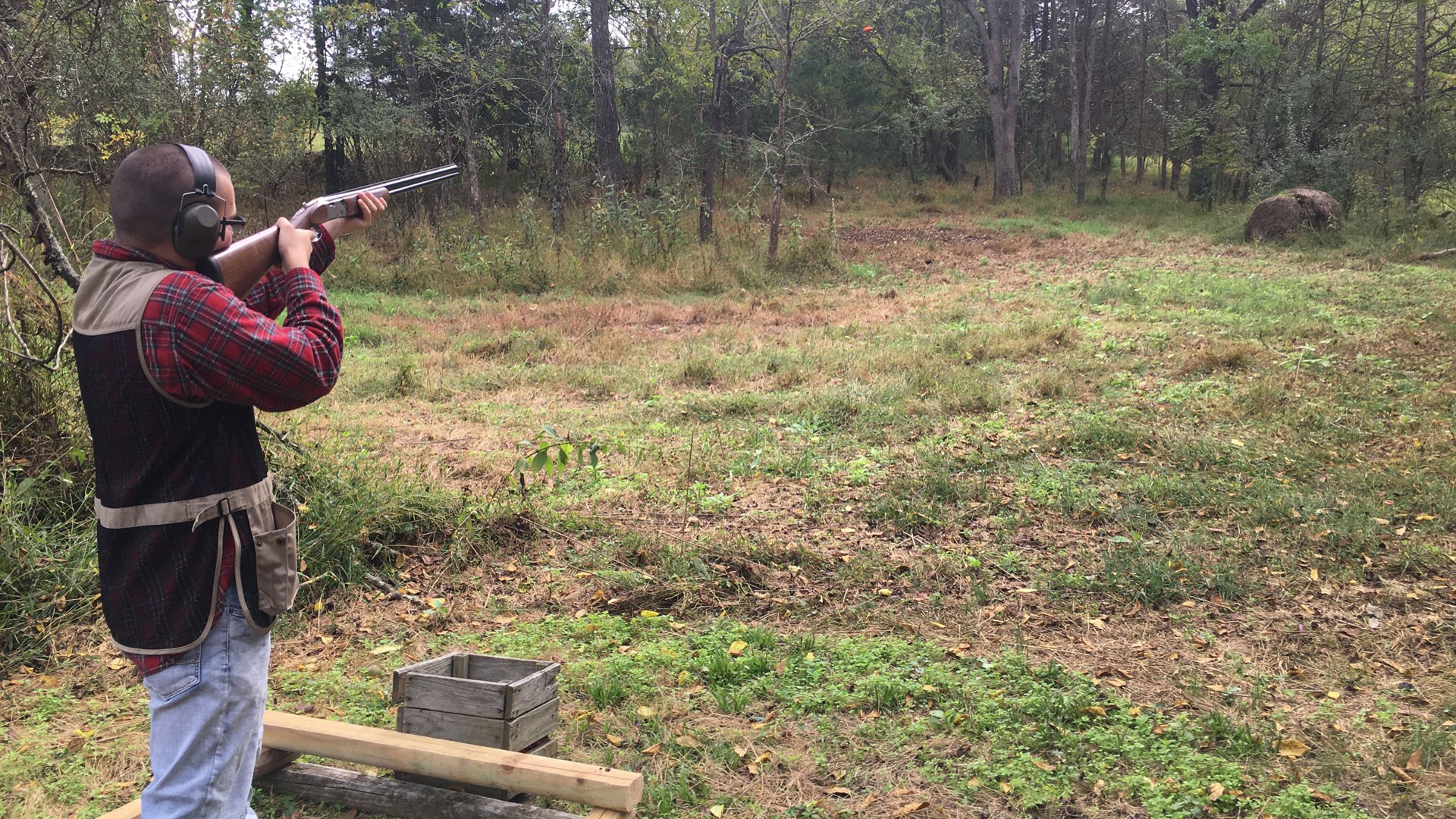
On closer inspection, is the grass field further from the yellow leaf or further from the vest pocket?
the vest pocket

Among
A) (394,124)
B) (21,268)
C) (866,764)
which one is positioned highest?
(394,124)

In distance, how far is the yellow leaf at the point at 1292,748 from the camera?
11.0 ft

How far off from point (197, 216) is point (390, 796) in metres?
2.02

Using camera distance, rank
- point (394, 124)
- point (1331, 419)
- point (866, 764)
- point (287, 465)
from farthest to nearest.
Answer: point (394, 124)
point (1331, 419)
point (287, 465)
point (866, 764)

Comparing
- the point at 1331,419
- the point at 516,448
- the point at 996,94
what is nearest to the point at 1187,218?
the point at 996,94

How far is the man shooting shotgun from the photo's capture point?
197 cm

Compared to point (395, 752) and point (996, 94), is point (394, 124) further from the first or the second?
point (395, 752)

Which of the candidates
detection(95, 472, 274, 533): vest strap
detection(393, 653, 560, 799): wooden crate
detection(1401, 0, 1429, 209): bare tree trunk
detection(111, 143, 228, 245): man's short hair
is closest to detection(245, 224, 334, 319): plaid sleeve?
detection(111, 143, 228, 245): man's short hair

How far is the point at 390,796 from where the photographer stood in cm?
308

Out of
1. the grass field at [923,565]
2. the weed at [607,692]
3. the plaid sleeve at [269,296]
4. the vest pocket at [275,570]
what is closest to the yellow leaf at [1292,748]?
the grass field at [923,565]

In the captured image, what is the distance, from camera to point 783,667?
4078mm

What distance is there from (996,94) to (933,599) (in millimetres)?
24768

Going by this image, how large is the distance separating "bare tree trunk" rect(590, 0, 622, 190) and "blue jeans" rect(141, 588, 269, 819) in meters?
16.0

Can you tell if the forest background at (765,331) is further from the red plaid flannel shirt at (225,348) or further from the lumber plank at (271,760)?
the red plaid flannel shirt at (225,348)
